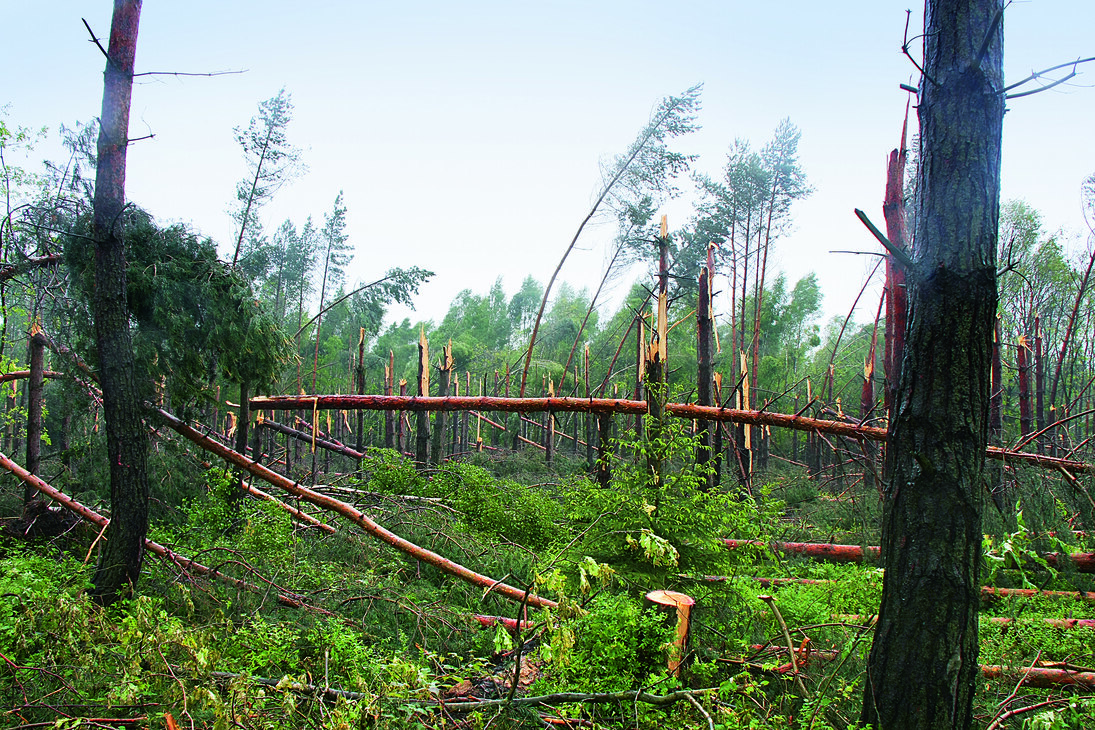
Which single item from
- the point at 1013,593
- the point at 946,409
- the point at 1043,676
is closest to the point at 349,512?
the point at 946,409

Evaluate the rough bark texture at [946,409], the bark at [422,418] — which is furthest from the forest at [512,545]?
the bark at [422,418]

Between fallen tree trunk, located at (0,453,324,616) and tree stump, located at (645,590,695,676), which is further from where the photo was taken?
fallen tree trunk, located at (0,453,324,616)

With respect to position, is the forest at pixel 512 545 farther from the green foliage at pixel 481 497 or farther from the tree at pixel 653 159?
the tree at pixel 653 159

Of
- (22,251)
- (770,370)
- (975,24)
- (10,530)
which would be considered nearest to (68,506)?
(10,530)

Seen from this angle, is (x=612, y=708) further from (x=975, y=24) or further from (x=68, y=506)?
(x=68, y=506)

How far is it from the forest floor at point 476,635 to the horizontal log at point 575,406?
2.18 m

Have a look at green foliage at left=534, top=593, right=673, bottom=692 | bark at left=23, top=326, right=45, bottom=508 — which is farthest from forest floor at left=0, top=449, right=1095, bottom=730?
bark at left=23, top=326, right=45, bottom=508

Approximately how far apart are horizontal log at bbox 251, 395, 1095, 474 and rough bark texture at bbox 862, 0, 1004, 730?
177 inches

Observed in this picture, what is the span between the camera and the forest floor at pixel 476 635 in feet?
8.96

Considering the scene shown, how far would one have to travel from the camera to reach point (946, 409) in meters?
2.52

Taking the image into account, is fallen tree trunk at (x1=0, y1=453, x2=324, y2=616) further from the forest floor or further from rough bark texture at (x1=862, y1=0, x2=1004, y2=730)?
rough bark texture at (x1=862, y1=0, x2=1004, y2=730)

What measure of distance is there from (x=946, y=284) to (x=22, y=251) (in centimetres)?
675

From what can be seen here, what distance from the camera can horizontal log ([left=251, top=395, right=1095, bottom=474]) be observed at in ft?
24.0

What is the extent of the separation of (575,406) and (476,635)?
4173 mm
